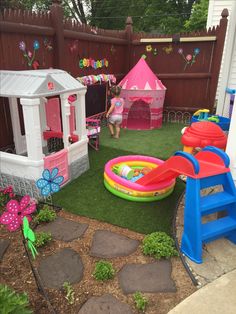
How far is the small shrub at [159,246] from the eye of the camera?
3.37m

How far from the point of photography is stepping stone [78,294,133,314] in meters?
2.66

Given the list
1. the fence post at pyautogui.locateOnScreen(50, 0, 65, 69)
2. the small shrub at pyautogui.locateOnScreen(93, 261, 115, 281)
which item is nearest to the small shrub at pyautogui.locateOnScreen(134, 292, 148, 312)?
the small shrub at pyautogui.locateOnScreen(93, 261, 115, 281)

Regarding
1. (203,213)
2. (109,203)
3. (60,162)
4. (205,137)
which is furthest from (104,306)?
(205,137)

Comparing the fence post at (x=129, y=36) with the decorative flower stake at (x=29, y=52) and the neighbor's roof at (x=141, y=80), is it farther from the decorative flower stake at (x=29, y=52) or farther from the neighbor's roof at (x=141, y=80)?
the decorative flower stake at (x=29, y=52)

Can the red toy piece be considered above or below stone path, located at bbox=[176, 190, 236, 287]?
above

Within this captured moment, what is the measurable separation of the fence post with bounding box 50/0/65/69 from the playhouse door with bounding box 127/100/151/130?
3447 mm

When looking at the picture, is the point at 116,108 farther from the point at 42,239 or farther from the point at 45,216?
the point at 42,239

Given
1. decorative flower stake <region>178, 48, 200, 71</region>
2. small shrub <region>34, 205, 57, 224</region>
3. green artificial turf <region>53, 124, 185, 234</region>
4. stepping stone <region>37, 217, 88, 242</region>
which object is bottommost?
stepping stone <region>37, 217, 88, 242</region>

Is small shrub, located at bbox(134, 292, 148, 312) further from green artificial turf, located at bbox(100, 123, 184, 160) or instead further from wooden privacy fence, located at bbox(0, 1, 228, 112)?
wooden privacy fence, located at bbox(0, 1, 228, 112)

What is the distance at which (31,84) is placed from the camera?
4289mm

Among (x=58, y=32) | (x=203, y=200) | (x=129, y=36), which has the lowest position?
(x=203, y=200)

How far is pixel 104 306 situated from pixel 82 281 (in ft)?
1.39

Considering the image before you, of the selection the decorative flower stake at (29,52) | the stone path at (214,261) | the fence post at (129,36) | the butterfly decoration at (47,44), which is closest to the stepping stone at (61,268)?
the stone path at (214,261)

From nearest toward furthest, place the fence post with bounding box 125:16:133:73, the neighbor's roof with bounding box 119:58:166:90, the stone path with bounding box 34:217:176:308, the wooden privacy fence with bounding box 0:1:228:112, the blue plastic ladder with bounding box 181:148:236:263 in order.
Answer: the stone path with bounding box 34:217:176:308, the blue plastic ladder with bounding box 181:148:236:263, the wooden privacy fence with bounding box 0:1:228:112, the neighbor's roof with bounding box 119:58:166:90, the fence post with bounding box 125:16:133:73
